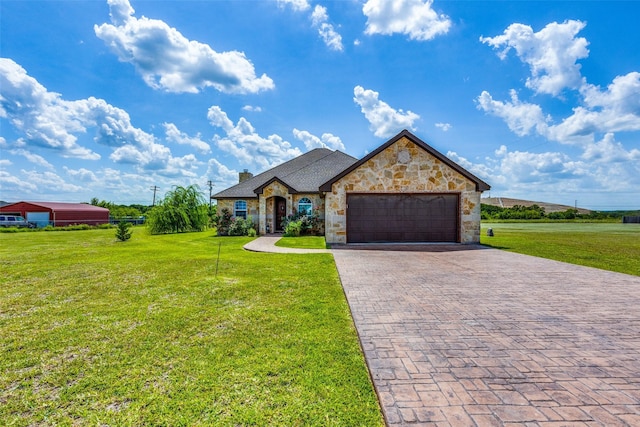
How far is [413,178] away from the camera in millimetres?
15133

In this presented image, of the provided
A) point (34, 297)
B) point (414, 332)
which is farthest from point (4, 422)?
point (34, 297)

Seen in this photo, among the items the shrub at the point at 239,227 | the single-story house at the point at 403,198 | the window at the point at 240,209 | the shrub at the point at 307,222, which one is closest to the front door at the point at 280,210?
the shrub at the point at 307,222

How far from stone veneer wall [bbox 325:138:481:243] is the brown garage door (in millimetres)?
388

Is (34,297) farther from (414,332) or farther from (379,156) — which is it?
(379,156)

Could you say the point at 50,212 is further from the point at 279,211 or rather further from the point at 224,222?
the point at 279,211

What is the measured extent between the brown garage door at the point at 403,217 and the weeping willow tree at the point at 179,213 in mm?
15966

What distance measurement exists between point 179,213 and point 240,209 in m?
6.31

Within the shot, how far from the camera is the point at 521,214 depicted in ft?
157

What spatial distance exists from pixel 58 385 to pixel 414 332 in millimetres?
4341

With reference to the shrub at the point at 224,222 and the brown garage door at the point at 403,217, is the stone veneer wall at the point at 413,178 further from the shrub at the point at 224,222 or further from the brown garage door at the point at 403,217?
the shrub at the point at 224,222

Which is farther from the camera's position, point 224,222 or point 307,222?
point 224,222

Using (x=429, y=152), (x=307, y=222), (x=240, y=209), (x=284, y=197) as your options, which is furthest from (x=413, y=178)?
(x=240, y=209)

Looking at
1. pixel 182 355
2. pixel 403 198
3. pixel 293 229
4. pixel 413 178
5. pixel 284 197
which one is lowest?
pixel 182 355

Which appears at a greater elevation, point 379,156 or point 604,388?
point 379,156
